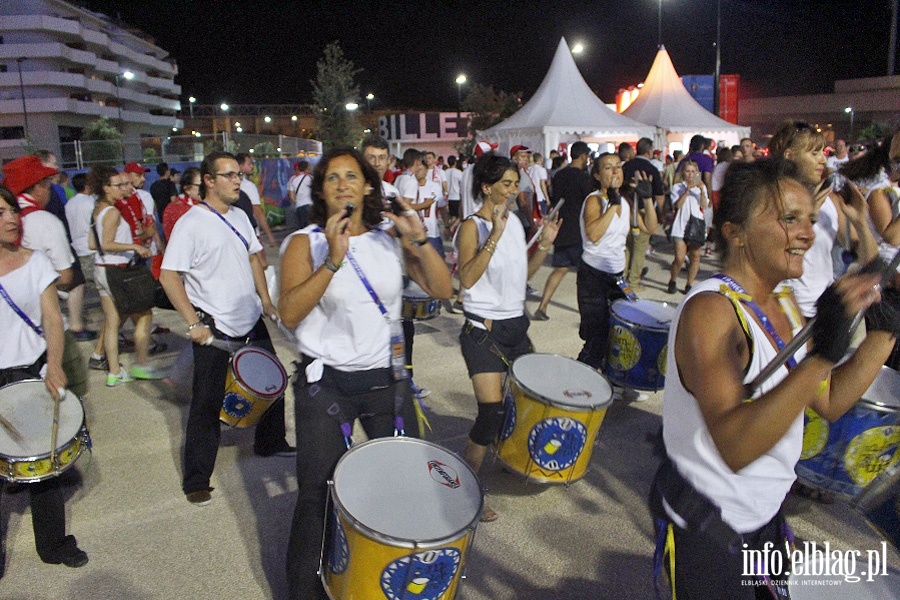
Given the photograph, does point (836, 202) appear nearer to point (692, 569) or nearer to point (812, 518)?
point (812, 518)

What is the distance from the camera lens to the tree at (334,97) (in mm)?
34781

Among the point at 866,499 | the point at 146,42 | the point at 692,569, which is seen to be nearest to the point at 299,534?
the point at 692,569

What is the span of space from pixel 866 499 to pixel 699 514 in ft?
3.69

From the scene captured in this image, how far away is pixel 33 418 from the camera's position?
3180 millimetres

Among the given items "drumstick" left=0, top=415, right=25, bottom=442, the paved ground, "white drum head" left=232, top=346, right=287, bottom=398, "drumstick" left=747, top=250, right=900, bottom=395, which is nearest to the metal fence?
the paved ground

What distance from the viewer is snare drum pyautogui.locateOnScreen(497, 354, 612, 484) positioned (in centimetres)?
332

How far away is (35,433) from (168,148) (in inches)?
752

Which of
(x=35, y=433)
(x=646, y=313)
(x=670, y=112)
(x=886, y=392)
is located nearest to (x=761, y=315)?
(x=886, y=392)

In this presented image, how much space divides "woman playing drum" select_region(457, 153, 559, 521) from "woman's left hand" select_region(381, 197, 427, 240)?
751mm

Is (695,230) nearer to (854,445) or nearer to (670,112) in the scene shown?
(854,445)

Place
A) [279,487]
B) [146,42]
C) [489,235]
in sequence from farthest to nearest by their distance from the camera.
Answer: [146,42] → [279,487] → [489,235]

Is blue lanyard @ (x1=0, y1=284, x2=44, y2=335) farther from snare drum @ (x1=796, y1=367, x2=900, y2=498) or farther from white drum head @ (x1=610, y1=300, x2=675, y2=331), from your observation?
snare drum @ (x1=796, y1=367, x2=900, y2=498)

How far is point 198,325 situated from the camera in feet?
12.6

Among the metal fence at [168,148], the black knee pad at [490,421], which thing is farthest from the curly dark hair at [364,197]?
the metal fence at [168,148]
